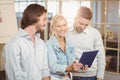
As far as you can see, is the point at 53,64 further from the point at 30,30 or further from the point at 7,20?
the point at 7,20

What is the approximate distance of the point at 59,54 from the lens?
2.16 m

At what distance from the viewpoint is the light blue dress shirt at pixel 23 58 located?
1842mm

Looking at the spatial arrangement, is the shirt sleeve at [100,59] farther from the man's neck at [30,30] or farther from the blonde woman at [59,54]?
the man's neck at [30,30]

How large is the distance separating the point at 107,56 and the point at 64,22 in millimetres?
2056

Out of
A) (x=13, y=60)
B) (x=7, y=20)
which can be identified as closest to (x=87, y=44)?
(x=13, y=60)

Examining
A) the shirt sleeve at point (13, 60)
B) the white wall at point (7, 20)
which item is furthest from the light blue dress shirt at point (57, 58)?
the white wall at point (7, 20)

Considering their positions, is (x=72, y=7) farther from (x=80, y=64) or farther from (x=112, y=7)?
(x=80, y=64)

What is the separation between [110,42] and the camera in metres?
4.00

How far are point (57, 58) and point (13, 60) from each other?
0.46 metres

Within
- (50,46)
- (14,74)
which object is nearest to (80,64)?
(50,46)

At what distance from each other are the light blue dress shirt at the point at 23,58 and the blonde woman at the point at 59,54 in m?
0.15

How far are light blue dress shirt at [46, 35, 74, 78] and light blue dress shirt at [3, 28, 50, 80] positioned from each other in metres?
0.14

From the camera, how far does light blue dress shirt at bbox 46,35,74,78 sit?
2133mm

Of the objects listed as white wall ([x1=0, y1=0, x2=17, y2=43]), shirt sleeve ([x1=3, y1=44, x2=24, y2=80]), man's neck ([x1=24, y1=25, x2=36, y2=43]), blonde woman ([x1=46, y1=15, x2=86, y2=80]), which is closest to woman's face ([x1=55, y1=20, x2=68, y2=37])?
blonde woman ([x1=46, y1=15, x2=86, y2=80])
